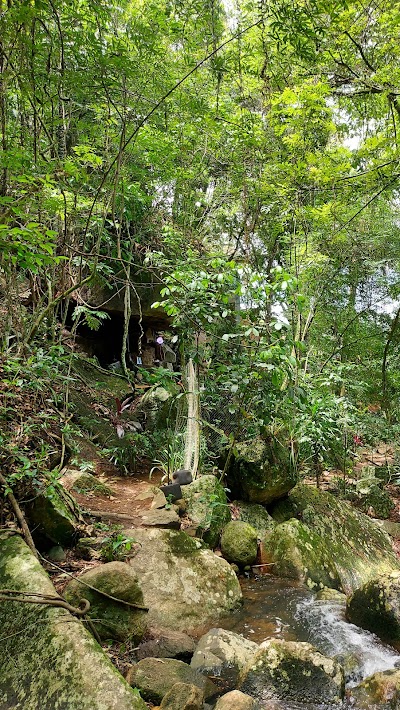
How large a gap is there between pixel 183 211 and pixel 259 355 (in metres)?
4.70

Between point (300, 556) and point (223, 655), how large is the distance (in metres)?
2.03

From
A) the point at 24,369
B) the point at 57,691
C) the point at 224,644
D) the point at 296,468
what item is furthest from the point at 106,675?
the point at 296,468

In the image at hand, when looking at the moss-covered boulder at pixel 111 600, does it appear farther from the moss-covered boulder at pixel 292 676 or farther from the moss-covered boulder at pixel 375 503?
the moss-covered boulder at pixel 375 503

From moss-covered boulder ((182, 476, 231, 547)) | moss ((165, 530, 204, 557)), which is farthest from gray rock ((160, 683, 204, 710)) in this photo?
moss-covered boulder ((182, 476, 231, 547))

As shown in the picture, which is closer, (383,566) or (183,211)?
(383,566)

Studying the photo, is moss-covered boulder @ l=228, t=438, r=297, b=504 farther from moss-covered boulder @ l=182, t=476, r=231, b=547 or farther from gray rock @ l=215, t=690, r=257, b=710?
gray rock @ l=215, t=690, r=257, b=710

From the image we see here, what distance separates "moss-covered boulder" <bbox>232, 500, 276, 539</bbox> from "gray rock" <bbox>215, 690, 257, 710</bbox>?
114 inches

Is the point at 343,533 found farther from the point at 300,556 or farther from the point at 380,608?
the point at 380,608

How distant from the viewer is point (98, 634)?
2.69 m

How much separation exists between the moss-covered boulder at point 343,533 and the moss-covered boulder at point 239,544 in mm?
932

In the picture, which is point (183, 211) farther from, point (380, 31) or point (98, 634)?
point (98, 634)

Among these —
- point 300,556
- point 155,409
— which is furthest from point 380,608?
point 155,409

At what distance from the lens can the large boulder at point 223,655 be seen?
112 inches

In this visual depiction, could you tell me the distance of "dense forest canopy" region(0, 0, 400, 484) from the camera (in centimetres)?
300
